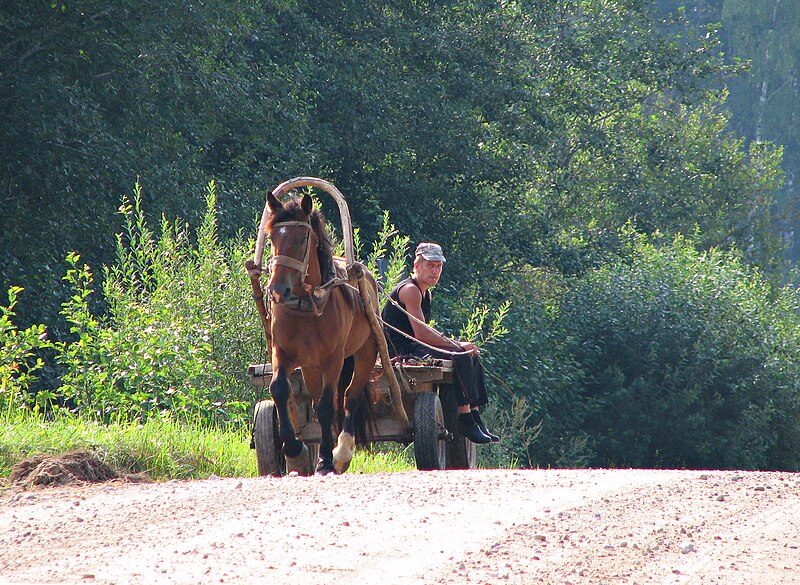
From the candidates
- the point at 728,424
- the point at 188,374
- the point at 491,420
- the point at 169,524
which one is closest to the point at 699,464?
the point at 728,424

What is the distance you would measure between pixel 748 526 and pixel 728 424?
76.4 ft

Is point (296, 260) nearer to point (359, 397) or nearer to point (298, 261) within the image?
point (298, 261)

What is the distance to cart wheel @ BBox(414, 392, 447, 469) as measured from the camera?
31.3ft

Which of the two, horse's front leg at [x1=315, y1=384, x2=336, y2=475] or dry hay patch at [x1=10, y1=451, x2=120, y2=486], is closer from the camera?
dry hay patch at [x1=10, y1=451, x2=120, y2=486]

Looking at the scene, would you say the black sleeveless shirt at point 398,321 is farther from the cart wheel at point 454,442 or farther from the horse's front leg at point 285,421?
the horse's front leg at point 285,421

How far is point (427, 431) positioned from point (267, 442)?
4.09 feet

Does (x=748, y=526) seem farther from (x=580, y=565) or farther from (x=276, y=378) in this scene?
(x=276, y=378)

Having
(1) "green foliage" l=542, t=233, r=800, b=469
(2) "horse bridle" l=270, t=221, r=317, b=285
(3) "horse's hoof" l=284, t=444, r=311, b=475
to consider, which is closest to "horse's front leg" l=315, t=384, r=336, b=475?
(3) "horse's hoof" l=284, t=444, r=311, b=475

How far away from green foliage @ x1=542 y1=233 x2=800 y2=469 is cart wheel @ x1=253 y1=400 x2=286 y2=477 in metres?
19.2

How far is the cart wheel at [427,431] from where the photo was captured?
31.3 ft

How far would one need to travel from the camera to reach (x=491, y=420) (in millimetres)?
21656

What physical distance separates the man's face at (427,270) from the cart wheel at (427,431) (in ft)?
3.88

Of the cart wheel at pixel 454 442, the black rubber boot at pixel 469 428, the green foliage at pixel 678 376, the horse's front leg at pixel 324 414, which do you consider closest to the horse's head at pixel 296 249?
the horse's front leg at pixel 324 414

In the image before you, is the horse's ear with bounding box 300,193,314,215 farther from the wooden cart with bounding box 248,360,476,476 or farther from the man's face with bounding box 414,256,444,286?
the man's face with bounding box 414,256,444,286
